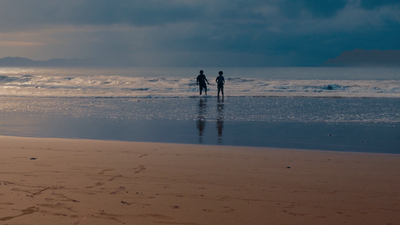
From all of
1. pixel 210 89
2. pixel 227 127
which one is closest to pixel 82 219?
pixel 227 127

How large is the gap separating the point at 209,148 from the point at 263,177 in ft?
7.36

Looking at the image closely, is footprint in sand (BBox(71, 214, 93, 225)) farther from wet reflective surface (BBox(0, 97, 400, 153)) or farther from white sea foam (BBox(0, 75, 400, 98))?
white sea foam (BBox(0, 75, 400, 98))

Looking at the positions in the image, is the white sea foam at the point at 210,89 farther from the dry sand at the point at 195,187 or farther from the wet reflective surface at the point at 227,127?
the dry sand at the point at 195,187

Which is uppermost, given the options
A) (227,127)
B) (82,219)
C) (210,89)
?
(210,89)

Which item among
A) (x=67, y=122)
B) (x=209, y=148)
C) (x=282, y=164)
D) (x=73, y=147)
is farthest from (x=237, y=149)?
(x=67, y=122)

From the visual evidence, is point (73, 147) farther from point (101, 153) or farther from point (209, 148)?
point (209, 148)

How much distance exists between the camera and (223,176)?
4.68m

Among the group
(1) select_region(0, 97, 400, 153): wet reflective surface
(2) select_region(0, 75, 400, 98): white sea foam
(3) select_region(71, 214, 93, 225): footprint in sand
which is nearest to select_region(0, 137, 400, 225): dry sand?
(3) select_region(71, 214, 93, 225): footprint in sand

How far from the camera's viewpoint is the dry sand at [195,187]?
11.0ft

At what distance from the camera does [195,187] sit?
4207 millimetres

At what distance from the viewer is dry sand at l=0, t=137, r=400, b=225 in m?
3.34

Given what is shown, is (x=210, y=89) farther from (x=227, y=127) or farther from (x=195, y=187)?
(x=195, y=187)

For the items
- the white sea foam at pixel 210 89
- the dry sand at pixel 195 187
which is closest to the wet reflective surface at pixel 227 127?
the dry sand at pixel 195 187

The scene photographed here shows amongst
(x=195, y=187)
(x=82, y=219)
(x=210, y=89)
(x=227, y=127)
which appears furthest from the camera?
(x=210, y=89)
